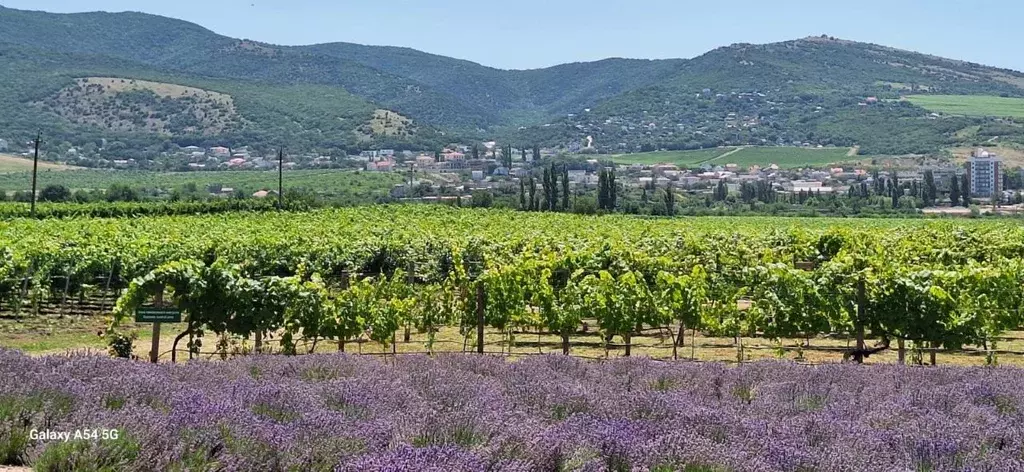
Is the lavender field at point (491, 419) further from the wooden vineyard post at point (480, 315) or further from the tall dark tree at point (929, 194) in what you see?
the tall dark tree at point (929, 194)

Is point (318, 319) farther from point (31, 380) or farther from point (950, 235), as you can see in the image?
point (950, 235)

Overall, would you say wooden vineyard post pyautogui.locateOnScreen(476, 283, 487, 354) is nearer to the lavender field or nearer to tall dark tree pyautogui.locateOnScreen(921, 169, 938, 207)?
the lavender field

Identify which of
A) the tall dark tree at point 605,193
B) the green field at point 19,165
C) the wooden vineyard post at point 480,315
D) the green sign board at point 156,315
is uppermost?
the green field at point 19,165

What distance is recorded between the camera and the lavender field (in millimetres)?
5031

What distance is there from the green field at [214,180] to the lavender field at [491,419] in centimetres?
11727

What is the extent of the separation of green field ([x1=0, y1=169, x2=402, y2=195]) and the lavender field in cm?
11727

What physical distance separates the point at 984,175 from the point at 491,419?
180m

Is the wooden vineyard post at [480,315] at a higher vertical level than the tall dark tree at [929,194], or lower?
lower

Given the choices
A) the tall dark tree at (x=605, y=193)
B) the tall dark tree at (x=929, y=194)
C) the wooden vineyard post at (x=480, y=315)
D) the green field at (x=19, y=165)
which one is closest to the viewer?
the wooden vineyard post at (x=480, y=315)

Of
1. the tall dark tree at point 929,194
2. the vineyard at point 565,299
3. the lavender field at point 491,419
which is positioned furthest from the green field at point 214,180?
the lavender field at point 491,419

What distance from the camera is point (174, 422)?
5578 millimetres

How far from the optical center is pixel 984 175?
166 m

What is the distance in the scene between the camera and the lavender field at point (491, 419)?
16.5 ft

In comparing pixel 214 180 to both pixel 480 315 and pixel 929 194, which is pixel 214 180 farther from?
pixel 480 315
